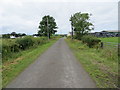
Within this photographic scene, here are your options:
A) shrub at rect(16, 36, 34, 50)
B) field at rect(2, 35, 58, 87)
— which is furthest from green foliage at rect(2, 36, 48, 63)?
field at rect(2, 35, 58, 87)

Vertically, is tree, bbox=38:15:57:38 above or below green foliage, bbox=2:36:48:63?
above

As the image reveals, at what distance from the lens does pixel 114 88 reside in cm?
408

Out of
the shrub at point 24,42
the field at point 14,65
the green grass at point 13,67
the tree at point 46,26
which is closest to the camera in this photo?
the green grass at point 13,67

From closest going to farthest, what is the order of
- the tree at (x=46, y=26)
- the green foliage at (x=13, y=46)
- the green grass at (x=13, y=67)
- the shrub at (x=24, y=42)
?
1. the green grass at (x=13, y=67)
2. the green foliage at (x=13, y=46)
3. the shrub at (x=24, y=42)
4. the tree at (x=46, y=26)

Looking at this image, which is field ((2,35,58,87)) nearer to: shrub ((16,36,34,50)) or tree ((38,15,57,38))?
shrub ((16,36,34,50))

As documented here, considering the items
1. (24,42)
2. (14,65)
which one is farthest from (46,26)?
(14,65)

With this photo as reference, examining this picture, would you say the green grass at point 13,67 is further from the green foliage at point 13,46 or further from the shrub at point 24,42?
the shrub at point 24,42

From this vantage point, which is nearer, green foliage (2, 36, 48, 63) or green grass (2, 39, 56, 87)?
green grass (2, 39, 56, 87)

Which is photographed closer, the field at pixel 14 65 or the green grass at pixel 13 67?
the green grass at pixel 13 67

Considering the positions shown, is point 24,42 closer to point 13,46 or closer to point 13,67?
point 13,46

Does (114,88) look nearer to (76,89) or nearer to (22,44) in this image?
→ (76,89)

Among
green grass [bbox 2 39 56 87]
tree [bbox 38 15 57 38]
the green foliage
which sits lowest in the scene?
green grass [bbox 2 39 56 87]

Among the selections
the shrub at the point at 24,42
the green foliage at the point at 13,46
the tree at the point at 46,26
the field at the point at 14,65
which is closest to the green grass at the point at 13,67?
the field at the point at 14,65

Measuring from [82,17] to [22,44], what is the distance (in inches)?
681
